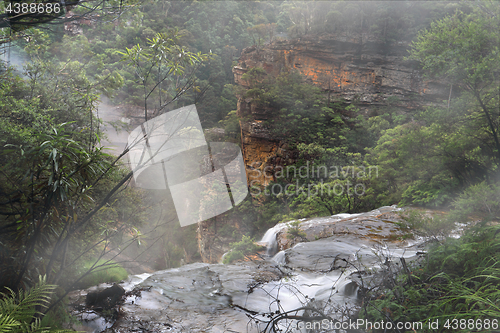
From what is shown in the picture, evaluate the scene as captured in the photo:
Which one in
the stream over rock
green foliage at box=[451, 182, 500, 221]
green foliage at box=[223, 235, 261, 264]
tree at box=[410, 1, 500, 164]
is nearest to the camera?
the stream over rock

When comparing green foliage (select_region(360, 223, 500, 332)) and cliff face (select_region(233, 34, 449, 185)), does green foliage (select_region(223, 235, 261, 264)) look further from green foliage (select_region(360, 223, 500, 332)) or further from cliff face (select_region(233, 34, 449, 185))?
cliff face (select_region(233, 34, 449, 185))

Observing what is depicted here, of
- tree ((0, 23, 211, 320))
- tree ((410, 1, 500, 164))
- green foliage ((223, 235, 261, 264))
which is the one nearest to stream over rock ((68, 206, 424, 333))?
tree ((0, 23, 211, 320))

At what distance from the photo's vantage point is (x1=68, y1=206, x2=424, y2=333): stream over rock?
324 cm

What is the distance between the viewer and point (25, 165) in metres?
2.51

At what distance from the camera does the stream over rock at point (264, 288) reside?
324 centimetres

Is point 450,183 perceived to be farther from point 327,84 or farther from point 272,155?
point 327,84

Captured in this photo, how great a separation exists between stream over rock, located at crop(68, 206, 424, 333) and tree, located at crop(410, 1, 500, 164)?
393 centimetres

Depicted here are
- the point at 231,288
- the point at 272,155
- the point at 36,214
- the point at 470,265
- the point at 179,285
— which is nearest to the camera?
the point at 36,214

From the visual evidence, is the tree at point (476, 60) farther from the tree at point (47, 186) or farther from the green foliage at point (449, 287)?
the tree at point (47, 186)

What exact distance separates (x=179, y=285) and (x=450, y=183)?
28.6 feet

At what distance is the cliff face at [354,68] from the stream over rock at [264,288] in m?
14.7

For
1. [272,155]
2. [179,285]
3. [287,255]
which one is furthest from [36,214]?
[272,155]

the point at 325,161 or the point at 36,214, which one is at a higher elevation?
the point at 36,214

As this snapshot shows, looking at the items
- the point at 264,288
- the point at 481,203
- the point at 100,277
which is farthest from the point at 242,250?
the point at 481,203
